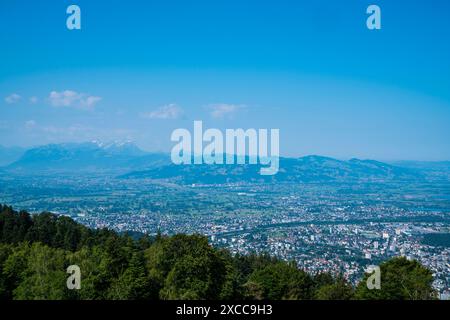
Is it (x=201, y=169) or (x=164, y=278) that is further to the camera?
(x=201, y=169)

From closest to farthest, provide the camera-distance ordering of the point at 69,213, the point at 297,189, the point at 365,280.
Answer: the point at 365,280
the point at 69,213
the point at 297,189

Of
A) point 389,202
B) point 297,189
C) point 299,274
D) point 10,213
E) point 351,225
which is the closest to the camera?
point 299,274

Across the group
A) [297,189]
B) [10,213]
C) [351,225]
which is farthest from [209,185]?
[10,213]

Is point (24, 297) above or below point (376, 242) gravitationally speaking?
above

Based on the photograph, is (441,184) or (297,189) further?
(441,184)

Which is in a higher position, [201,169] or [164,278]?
[201,169]

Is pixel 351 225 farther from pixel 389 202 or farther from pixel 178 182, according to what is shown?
pixel 178 182

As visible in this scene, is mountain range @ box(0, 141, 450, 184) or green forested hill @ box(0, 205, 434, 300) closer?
green forested hill @ box(0, 205, 434, 300)

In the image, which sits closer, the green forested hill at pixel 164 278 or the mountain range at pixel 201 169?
the green forested hill at pixel 164 278
